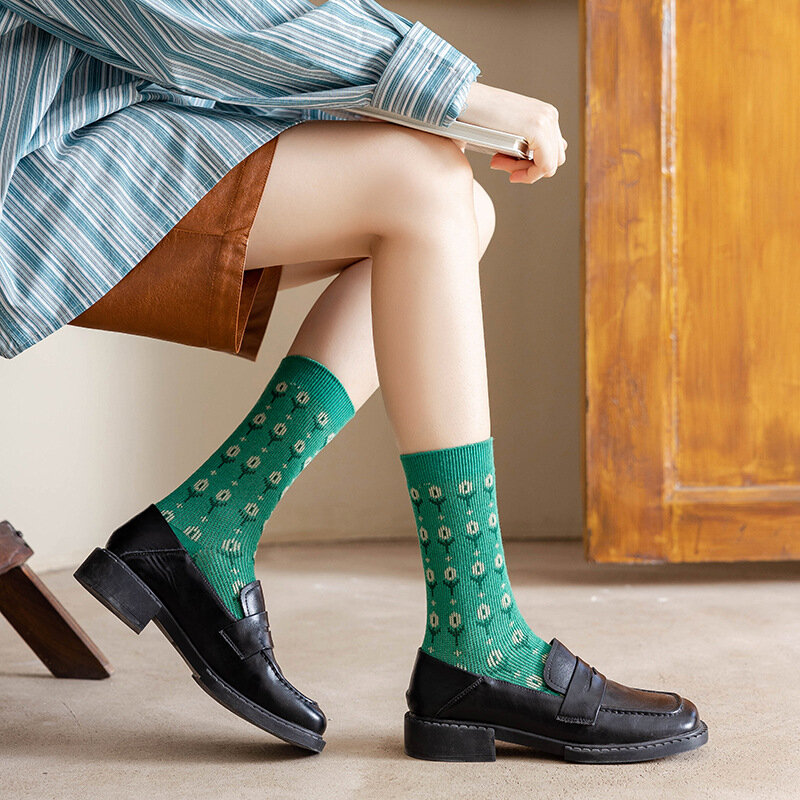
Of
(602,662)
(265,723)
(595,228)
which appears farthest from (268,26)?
(595,228)

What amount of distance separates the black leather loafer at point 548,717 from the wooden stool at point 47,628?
435 millimetres

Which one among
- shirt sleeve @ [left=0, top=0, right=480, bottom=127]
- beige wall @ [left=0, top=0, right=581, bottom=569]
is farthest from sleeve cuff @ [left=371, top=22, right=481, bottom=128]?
beige wall @ [left=0, top=0, right=581, bottom=569]

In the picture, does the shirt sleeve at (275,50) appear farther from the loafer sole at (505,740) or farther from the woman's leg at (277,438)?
the loafer sole at (505,740)

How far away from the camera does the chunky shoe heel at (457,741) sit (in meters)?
0.79

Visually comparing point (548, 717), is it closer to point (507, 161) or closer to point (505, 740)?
point (505, 740)

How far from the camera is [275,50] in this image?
696mm

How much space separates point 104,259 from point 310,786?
43 cm

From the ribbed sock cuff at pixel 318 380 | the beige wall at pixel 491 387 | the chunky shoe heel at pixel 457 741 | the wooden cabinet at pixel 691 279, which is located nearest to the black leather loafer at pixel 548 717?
the chunky shoe heel at pixel 457 741

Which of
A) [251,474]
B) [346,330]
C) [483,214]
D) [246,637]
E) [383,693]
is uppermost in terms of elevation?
[483,214]

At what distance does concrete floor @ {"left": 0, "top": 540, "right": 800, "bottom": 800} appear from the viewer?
0.75 meters

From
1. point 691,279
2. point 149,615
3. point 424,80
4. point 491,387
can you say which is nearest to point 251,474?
point 149,615

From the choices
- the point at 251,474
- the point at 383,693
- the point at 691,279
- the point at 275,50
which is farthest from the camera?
the point at 691,279

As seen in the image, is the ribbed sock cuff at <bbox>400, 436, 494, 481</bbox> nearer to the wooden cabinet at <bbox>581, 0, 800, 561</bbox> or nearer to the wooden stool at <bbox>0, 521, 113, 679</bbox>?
the wooden stool at <bbox>0, 521, 113, 679</bbox>

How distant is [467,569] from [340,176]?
320 mm
